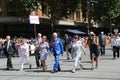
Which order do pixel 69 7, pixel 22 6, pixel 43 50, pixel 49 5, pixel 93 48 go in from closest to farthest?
pixel 43 50, pixel 93 48, pixel 22 6, pixel 49 5, pixel 69 7

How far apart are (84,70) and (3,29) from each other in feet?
90.3

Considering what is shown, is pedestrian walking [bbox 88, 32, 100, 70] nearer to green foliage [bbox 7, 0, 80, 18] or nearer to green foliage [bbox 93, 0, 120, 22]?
green foliage [bbox 7, 0, 80, 18]

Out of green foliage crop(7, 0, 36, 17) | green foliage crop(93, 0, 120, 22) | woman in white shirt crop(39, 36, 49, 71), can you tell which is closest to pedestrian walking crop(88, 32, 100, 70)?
woman in white shirt crop(39, 36, 49, 71)

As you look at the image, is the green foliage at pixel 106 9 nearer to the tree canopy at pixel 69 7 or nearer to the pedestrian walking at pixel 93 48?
the tree canopy at pixel 69 7

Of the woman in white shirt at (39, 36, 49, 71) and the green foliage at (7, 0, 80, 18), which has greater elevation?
the green foliage at (7, 0, 80, 18)

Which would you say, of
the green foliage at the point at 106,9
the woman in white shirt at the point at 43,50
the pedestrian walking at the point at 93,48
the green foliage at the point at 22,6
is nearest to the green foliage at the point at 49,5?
the green foliage at the point at 22,6

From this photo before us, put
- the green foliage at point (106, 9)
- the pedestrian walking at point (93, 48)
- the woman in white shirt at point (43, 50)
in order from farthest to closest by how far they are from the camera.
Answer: the green foliage at point (106, 9) < the pedestrian walking at point (93, 48) < the woman in white shirt at point (43, 50)

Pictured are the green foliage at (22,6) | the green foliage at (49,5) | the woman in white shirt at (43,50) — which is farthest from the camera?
the green foliage at (49,5)

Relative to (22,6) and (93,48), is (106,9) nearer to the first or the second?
(22,6)

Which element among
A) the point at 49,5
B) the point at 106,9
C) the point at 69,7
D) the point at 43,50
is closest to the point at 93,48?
the point at 43,50

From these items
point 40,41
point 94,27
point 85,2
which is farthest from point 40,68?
point 94,27

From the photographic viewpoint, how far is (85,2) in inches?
2405

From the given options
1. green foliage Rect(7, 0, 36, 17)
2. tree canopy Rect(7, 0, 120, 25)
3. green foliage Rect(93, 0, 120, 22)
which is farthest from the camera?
green foliage Rect(93, 0, 120, 22)

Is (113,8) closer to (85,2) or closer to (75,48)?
(85,2)
